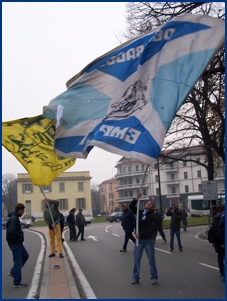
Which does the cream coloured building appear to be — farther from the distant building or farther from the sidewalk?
the sidewalk

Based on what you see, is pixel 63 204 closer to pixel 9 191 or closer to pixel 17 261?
pixel 9 191

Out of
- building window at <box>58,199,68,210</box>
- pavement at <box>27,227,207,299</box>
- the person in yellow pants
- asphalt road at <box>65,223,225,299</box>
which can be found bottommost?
asphalt road at <box>65,223,225,299</box>

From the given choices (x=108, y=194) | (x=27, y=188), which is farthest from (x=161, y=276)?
(x=108, y=194)

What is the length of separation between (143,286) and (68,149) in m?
3.42

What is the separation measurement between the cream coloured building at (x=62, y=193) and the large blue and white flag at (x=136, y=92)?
79.3 m

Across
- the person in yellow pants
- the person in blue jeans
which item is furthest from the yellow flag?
the person in blue jeans

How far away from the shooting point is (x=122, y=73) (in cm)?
1030

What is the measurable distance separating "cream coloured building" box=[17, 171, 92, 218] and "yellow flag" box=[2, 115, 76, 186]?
77160 millimetres

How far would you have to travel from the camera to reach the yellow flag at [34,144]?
1203cm

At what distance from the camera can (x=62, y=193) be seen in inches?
3652

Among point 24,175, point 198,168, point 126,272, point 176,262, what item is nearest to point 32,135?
point 126,272

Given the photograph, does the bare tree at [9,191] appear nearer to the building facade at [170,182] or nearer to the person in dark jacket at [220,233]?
the building facade at [170,182]

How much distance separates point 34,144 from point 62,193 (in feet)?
267

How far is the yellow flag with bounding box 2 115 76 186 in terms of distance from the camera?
12031mm
